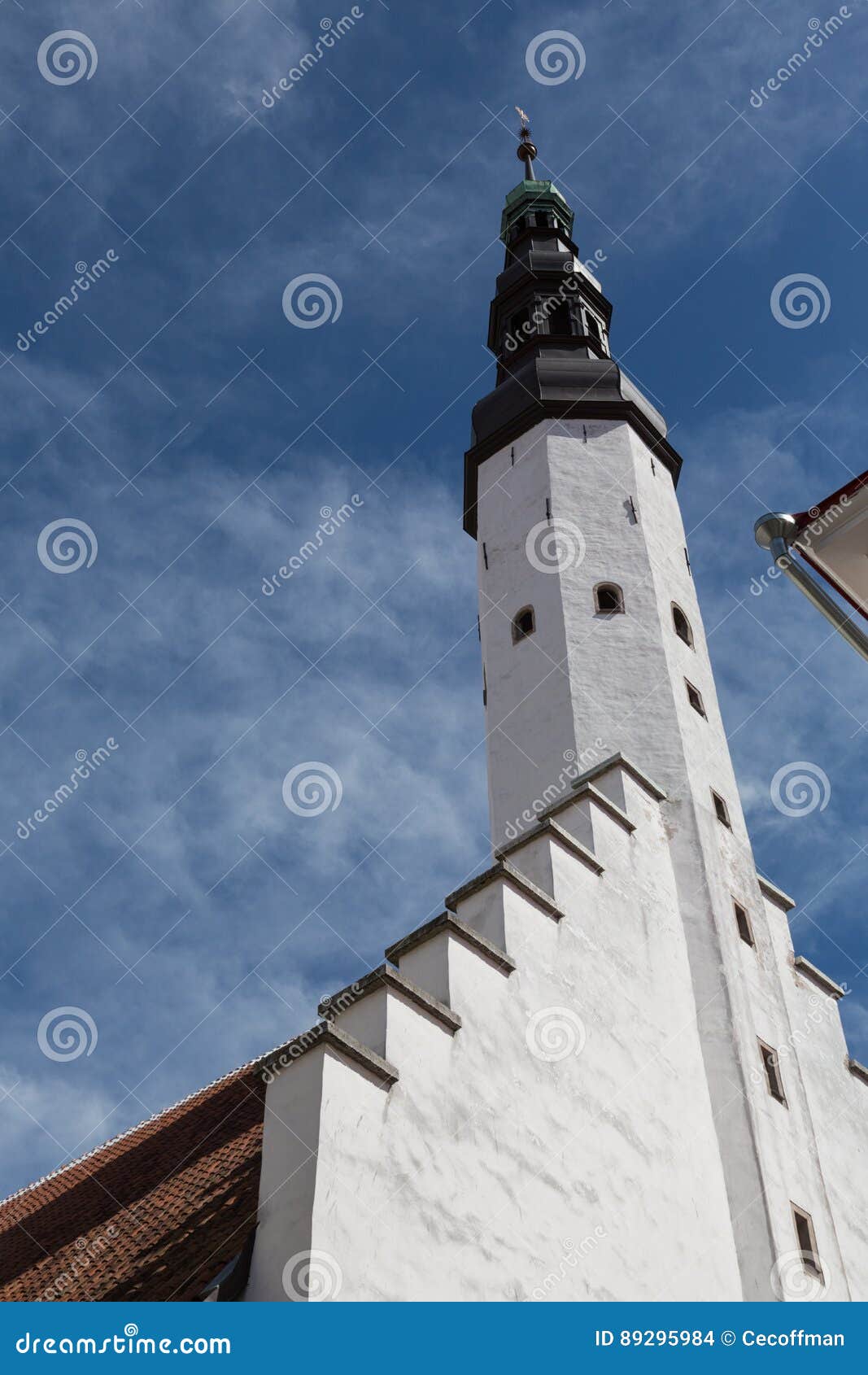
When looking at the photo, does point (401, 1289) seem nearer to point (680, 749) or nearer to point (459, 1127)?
point (459, 1127)

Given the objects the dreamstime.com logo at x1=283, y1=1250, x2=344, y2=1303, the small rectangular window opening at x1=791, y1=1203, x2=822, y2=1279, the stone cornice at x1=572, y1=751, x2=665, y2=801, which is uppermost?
the stone cornice at x1=572, y1=751, x2=665, y2=801

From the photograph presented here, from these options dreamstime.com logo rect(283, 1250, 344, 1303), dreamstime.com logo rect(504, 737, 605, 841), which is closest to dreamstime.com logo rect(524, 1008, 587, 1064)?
dreamstime.com logo rect(283, 1250, 344, 1303)

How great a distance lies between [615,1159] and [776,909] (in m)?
5.79

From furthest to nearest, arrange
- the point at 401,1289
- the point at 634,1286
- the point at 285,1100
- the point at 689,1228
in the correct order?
the point at 689,1228 < the point at 634,1286 < the point at 285,1100 < the point at 401,1289

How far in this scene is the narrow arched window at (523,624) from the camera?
1989cm

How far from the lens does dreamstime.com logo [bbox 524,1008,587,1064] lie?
12.4 meters

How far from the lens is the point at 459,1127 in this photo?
11.1 meters

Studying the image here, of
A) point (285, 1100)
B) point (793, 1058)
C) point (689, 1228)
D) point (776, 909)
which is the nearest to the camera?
point (285, 1100)

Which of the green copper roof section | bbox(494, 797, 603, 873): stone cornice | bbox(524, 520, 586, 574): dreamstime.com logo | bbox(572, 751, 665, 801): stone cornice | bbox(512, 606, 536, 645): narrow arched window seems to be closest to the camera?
bbox(494, 797, 603, 873): stone cornice

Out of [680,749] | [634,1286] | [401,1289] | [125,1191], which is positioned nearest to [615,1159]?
[634,1286]

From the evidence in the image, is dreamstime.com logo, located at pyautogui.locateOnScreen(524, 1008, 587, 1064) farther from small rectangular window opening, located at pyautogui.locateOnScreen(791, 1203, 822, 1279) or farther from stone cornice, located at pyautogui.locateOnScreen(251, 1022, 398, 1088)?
small rectangular window opening, located at pyautogui.locateOnScreen(791, 1203, 822, 1279)

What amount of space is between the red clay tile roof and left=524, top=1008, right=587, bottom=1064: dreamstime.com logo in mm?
2516

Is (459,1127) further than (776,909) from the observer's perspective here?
No

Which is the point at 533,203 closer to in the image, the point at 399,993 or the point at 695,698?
the point at 695,698
